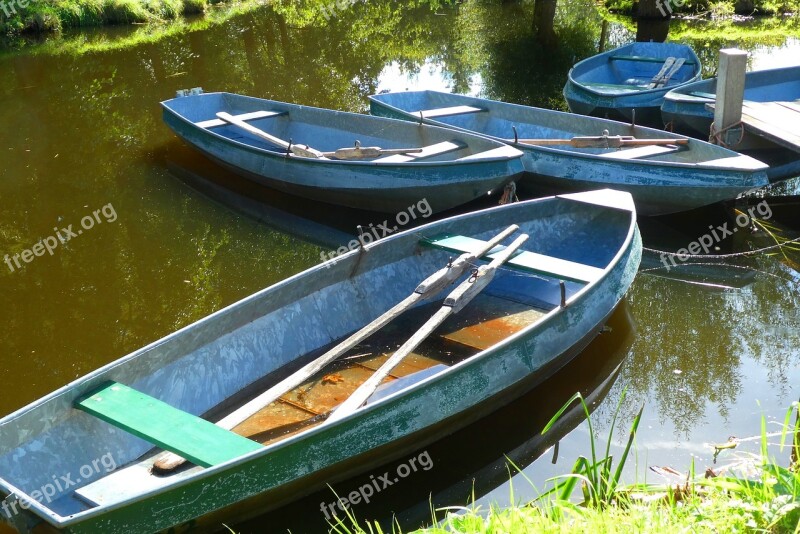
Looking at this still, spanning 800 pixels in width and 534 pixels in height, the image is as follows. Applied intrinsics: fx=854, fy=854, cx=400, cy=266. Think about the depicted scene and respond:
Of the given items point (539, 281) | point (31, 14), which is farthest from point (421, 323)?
point (31, 14)

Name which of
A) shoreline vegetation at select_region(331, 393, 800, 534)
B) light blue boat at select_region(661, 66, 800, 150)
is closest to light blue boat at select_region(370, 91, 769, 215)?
light blue boat at select_region(661, 66, 800, 150)

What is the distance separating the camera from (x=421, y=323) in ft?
20.8

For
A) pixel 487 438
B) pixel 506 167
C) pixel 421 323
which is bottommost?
pixel 487 438

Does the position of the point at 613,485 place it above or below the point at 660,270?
above

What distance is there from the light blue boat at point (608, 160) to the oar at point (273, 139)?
1.38 m

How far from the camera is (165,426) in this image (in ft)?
14.7

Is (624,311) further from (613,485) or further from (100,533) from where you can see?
(100,533)

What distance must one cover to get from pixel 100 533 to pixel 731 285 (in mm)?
5716

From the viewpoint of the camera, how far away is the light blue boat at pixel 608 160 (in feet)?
26.0

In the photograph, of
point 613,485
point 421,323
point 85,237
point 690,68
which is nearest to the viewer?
point 613,485

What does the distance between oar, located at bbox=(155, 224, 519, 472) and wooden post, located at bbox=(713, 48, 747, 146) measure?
135 inches

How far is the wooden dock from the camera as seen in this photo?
856cm

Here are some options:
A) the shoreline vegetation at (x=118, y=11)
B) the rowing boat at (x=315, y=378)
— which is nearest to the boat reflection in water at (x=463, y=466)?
the rowing boat at (x=315, y=378)

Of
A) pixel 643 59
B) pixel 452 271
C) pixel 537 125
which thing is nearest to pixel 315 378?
pixel 452 271
